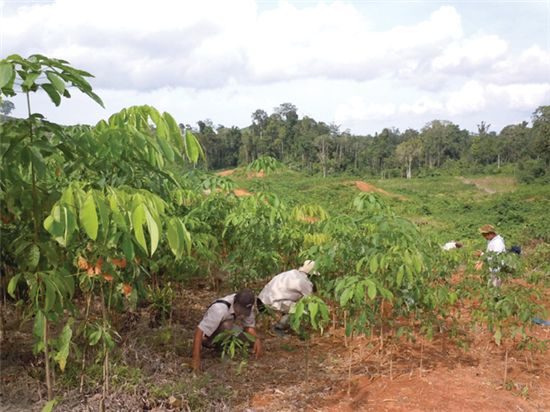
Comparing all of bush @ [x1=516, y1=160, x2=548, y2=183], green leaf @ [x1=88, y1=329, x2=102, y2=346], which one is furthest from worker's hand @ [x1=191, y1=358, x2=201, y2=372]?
bush @ [x1=516, y1=160, x2=548, y2=183]

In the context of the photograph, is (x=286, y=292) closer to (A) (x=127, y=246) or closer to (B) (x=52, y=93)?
(A) (x=127, y=246)

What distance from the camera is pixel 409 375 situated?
3.45 m

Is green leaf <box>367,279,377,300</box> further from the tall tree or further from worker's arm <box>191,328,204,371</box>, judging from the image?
the tall tree

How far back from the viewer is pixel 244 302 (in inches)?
139

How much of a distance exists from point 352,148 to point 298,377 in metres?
50.1

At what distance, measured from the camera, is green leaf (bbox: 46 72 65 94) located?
1.54m

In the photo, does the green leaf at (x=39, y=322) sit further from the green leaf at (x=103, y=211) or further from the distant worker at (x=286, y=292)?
the distant worker at (x=286, y=292)

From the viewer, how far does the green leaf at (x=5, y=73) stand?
1381 mm

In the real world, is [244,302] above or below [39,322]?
below

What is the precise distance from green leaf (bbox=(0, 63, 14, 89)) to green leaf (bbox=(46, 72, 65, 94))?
12cm

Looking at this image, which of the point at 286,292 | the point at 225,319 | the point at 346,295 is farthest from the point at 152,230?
the point at 286,292

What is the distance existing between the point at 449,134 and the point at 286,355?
56731 millimetres

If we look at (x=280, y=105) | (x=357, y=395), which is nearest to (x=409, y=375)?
(x=357, y=395)

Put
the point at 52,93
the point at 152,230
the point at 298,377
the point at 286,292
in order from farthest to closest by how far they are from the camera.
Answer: the point at 286,292 → the point at 298,377 → the point at 52,93 → the point at 152,230
